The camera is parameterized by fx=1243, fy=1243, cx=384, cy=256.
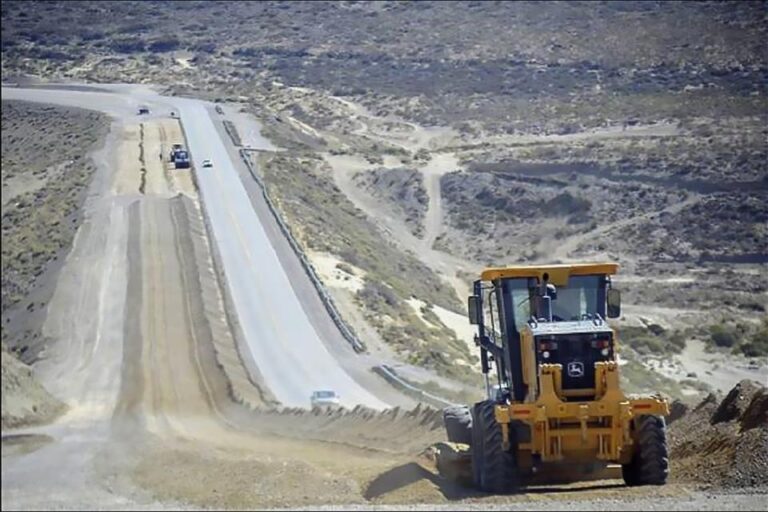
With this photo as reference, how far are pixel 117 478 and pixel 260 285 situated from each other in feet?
52.0

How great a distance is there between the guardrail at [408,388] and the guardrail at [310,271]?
115 centimetres

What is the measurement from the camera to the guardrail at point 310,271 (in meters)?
36.4

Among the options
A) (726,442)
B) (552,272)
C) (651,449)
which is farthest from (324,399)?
(651,449)

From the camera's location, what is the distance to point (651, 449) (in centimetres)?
1792

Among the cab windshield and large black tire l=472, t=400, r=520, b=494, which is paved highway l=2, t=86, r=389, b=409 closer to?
large black tire l=472, t=400, r=520, b=494

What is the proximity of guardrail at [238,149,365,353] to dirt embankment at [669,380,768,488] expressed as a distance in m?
11.8

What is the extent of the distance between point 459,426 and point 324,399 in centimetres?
728

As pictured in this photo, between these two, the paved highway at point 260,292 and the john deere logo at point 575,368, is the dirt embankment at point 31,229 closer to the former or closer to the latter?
the john deere logo at point 575,368

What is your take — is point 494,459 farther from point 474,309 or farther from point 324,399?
point 324,399

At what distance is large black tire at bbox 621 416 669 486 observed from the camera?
1788 centimetres

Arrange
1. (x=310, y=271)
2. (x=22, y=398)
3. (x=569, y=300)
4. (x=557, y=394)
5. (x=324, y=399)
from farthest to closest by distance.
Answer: (x=310, y=271) → (x=324, y=399) → (x=569, y=300) → (x=557, y=394) → (x=22, y=398)

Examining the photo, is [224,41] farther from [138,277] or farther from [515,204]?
[138,277]

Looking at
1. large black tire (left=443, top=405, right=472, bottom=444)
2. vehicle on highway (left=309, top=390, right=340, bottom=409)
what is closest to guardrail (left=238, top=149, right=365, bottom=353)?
vehicle on highway (left=309, top=390, right=340, bottom=409)

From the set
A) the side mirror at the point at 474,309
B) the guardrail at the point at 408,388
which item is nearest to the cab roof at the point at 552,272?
the side mirror at the point at 474,309
